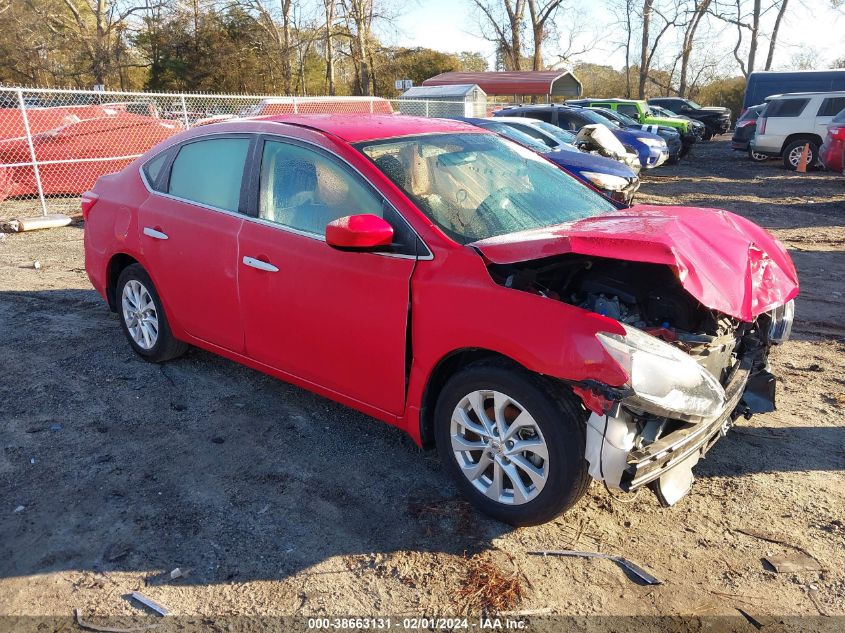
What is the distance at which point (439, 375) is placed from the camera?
3176 mm

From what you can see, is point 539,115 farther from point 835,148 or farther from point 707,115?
point 707,115

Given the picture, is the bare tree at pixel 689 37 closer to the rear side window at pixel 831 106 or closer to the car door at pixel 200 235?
the rear side window at pixel 831 106

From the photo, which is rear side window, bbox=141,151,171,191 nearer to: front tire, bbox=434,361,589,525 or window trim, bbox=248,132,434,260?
window trim, bbox=248,132,434,260

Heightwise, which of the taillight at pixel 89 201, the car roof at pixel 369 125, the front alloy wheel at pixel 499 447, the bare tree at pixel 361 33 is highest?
the bare tree at pixel 361 33

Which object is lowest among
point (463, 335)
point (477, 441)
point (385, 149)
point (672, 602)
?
point (672, 602)

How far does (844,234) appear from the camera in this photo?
9.58 metres

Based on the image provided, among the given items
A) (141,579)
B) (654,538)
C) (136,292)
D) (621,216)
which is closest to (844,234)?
(621,216)

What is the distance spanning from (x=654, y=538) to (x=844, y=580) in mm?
726

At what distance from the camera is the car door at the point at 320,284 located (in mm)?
3236

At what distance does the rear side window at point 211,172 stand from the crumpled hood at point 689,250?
169 centimetres

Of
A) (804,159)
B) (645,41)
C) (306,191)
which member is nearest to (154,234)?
(306,191)

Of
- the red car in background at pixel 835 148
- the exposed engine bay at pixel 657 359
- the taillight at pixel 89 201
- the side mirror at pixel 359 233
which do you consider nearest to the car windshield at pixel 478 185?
the side mirror at pixel 359 233

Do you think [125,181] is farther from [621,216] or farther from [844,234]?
[844,234]

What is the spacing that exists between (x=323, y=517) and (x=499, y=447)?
0.89 m
